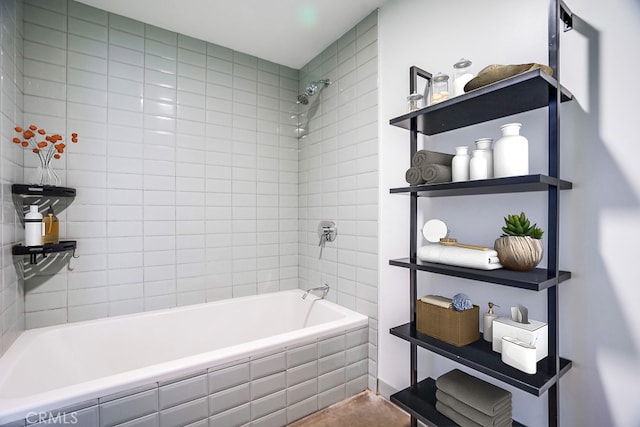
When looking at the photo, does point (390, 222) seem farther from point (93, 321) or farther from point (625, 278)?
point (93, 321)

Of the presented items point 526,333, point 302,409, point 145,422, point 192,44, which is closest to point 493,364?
point 526,333

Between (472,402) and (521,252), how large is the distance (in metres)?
0.65

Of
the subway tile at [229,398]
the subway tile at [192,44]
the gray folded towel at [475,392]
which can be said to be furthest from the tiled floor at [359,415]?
the subway tile at [192,44]

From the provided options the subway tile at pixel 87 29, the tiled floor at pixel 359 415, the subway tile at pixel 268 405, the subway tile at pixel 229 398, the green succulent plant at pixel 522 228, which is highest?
the subway tile at pixel 87 29

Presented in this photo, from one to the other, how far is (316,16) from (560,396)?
7.75 ft

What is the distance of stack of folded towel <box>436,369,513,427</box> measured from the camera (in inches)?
46.2

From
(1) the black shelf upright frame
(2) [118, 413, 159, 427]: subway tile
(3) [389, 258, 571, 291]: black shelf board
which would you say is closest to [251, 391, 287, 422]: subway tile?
(2) [118, 413, 159, 427]: subway tile

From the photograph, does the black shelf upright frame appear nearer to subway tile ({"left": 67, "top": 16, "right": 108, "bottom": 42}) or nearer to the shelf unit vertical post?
the shelf unit vertical post

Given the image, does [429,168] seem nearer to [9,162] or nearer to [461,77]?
[461,77]

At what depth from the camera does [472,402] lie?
121cm

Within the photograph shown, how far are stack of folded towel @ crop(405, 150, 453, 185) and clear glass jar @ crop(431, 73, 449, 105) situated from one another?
0.25 meters

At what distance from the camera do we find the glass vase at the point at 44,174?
1.67m

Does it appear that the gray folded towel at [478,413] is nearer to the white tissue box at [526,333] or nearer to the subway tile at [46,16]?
the white tissue box at [526,333]

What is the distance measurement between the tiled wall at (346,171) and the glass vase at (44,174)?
1.69 m
